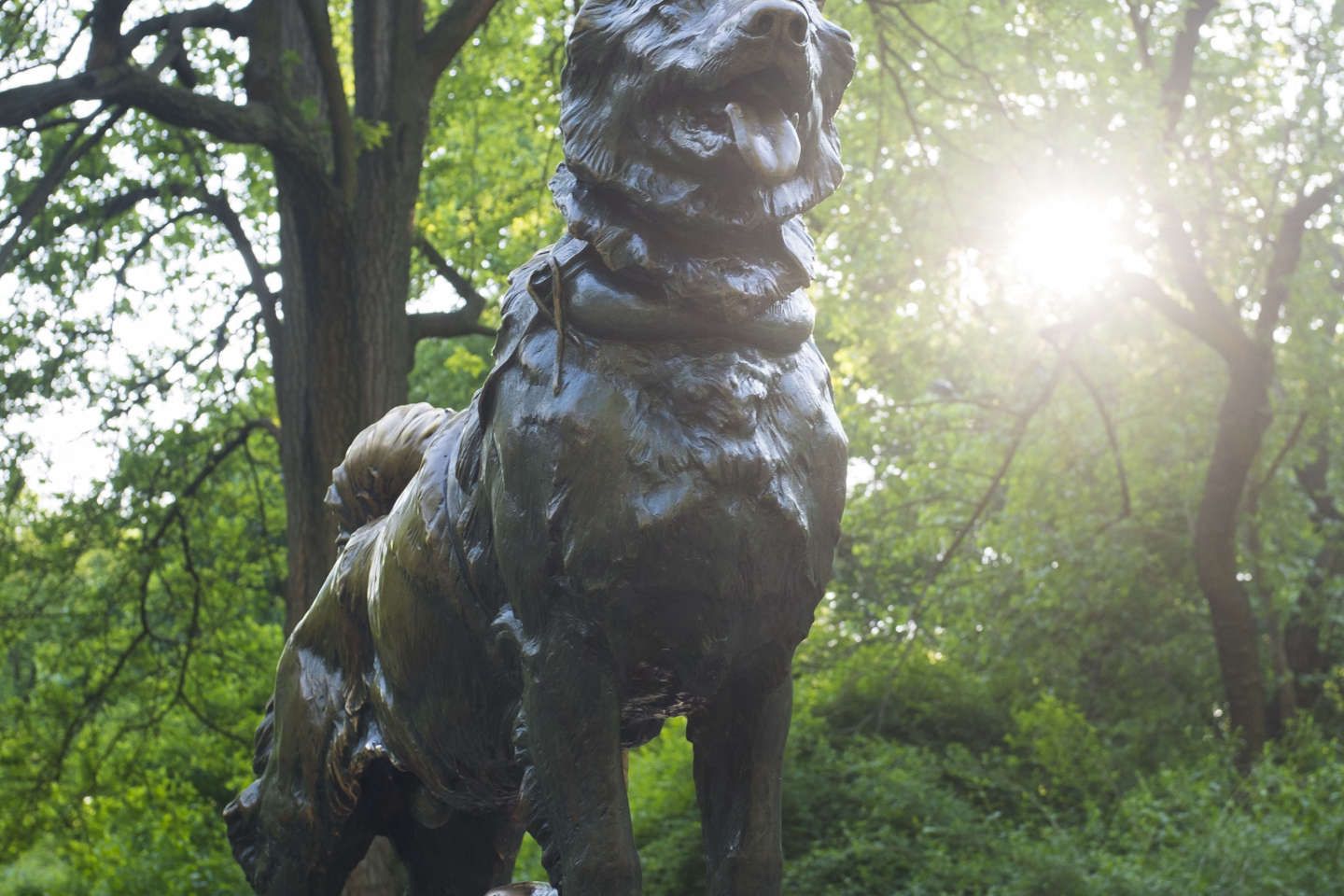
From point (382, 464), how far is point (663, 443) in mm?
1146

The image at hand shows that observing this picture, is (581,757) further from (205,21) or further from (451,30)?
(205,21)

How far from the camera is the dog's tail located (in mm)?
3465

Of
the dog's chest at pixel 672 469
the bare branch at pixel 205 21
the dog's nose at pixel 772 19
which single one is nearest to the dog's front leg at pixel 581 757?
the dog's chest at pixel 672 469

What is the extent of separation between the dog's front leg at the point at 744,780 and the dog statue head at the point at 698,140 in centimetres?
72

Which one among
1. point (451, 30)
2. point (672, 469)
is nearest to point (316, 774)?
point (672, 469)

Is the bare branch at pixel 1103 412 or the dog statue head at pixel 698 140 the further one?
the bare branch at pixel 1103 412

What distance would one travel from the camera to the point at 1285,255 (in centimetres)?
1186

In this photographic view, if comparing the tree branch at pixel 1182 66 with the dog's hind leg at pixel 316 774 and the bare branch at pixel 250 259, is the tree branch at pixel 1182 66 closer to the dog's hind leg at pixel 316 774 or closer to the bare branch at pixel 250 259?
the bare branch at pixel 250 259

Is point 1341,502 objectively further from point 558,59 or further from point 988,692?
point 558,59

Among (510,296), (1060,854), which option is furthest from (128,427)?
(510,296)

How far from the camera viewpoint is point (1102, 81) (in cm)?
1090

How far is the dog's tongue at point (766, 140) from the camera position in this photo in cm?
249

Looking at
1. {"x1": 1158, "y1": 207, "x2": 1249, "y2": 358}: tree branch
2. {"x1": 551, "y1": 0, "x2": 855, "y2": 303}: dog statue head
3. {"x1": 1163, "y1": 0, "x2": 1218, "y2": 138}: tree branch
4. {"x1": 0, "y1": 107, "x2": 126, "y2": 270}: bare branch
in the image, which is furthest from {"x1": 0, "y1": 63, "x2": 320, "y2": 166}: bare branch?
{"x1": 1163, "y1": 0, "x2": 1218, "y2": 138}: tree branch

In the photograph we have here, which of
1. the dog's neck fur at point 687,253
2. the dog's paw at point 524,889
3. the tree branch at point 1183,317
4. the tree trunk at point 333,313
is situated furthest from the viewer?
the tree branch at point 1183,317
